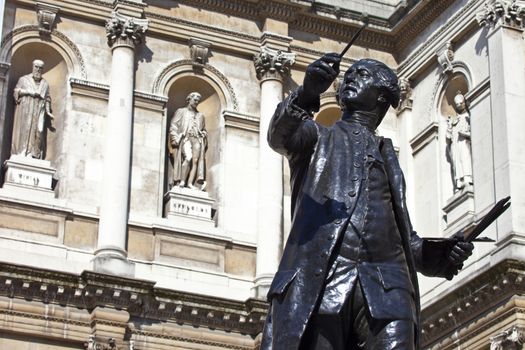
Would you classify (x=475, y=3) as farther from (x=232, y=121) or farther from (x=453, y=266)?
(x=453, y=266)

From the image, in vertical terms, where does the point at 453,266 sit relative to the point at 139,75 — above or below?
below

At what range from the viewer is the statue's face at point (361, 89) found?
235 inches

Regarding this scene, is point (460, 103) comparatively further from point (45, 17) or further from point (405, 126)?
point (45, 17)

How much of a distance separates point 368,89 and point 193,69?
15.9m

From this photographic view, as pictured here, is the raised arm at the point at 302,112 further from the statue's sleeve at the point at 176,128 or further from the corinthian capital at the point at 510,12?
the statue's sleeve at the point at 176,128

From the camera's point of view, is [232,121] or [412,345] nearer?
[412,345]

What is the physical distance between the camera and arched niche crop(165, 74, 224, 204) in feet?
69.6

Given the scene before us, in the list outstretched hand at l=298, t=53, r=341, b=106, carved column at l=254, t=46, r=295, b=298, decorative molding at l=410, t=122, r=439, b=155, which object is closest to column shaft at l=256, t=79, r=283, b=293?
carved column at l=254, t=46, r=295, b=298

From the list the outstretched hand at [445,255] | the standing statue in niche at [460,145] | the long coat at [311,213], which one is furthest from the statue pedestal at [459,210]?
the long coat at [311,213]

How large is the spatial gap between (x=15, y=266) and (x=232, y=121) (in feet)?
16.2

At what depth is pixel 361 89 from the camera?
598 centimetres

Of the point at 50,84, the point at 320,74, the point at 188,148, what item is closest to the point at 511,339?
the point at 188,148

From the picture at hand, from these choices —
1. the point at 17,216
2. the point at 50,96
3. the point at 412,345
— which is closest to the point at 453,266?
the point at 412,345

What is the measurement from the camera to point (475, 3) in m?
Result: 20.9
